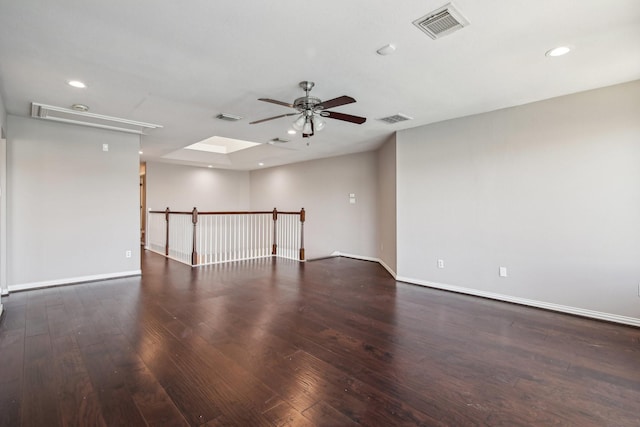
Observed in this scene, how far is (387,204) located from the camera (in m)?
6.07

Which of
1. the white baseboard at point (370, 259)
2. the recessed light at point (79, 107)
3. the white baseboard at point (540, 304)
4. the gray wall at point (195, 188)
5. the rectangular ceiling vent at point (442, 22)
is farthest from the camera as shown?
the gray wall at point (195, 188)

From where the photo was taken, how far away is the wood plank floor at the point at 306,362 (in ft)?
6.15

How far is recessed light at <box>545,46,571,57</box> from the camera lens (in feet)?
8.50

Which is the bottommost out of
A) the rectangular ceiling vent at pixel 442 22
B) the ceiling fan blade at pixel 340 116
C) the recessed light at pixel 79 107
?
the ceiling fan blade at pixel 340 116

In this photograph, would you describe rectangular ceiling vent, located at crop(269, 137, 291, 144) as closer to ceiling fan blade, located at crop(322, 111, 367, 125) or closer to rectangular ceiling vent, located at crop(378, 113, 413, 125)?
rectangular ceiling vent, located at crop(378, 113, 413, 125)

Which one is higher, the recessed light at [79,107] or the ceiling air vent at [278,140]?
the ceiling air vent at [278,140]

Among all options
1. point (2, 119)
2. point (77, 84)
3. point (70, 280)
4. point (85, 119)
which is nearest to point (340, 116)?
point (77, 84)

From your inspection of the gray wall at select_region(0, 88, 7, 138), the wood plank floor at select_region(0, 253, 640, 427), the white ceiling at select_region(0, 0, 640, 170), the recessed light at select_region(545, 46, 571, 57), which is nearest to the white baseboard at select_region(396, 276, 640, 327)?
the wood plank floor at select_region(0, 253, 640, 427)

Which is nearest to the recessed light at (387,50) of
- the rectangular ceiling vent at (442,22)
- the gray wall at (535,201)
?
the rectangular ceiling vent at (442,22)

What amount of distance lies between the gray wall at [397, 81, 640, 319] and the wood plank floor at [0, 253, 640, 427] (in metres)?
0.46

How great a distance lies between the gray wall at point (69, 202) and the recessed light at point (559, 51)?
237 inches

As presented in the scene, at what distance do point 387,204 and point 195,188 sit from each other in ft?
21.4

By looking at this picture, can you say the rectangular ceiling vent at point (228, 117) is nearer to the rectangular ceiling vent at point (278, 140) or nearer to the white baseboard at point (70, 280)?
the rectangular ceiling vent at point (278, 140)

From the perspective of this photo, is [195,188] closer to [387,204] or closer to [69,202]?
[69,202]
